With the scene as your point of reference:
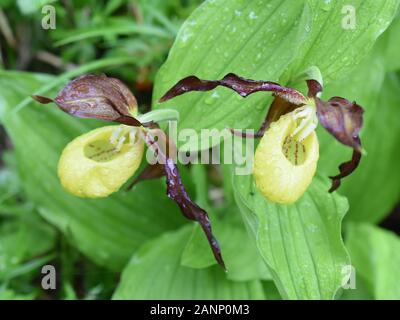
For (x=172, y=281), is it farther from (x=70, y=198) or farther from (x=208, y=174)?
(x=208, y=174)

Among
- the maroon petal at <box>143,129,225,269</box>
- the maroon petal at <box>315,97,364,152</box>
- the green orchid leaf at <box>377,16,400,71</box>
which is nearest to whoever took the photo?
the maroon petal at <box>315,97,364,152</box>

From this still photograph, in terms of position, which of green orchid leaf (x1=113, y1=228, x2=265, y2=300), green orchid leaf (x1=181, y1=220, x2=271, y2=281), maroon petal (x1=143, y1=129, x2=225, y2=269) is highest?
maroon petal (x1=143, y1=129, x2=225, y2=269)

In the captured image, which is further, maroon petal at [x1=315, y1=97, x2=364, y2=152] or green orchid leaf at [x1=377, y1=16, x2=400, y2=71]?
green orchid leaf at [x1=377, y1=16, x2=400, y2=71]

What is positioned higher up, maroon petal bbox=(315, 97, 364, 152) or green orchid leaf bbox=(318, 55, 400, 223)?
maroon petal bbox=(315, 97, 364, 152)

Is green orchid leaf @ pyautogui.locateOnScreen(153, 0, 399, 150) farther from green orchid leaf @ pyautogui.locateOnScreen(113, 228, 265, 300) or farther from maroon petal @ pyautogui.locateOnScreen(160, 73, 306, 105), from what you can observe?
green orchid leaf @ pyautogui.locateOnScreen(113, 228, 265, 300)

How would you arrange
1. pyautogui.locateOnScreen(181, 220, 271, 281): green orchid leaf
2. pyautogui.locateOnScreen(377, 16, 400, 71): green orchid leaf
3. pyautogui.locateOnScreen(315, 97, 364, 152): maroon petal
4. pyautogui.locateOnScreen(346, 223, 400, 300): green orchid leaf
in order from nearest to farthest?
pyautogui.locateOnScreen(315, 97, 364, 152): maroon petal < pyautogui.locateOnScreen(181, 220, 271, 281): green orchid leaf < pyautogui.locateOnScreen(346, 223, 400, 300): green orchid leaf < pyautogui.locateOnScreen(377, 16, 400, 71): green orchid leaf

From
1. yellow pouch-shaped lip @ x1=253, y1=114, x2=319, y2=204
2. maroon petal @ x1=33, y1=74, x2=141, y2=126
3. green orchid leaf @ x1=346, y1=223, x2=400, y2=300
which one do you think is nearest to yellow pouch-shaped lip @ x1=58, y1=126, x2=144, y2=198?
maroon petal @ x1=33, y1=74, x2=141, y2=126
